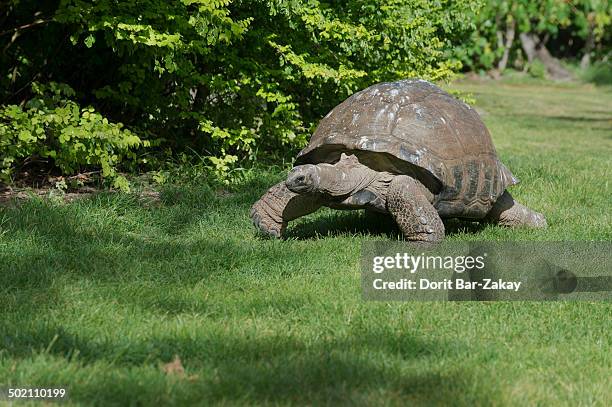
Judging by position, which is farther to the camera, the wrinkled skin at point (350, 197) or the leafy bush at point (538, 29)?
the leafy bush at point (538, 29)

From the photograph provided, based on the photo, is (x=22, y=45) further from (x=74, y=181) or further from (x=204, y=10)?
(x=204, y=10)

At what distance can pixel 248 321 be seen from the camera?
4.09 m

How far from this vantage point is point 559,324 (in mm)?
4180

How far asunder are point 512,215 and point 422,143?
1033mm

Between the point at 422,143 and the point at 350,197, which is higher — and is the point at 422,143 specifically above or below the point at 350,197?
above

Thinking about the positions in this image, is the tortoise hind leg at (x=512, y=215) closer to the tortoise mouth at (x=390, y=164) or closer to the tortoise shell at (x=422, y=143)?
the tortoise shell at (x=422, y=143)

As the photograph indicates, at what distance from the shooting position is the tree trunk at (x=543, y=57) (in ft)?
71.7

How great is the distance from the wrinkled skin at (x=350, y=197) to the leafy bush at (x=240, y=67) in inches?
70.5

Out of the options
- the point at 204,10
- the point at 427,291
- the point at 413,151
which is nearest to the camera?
the point at 427,291

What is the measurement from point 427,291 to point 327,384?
141 centimetres

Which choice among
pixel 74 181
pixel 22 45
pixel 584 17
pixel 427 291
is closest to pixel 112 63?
pixel 22 45

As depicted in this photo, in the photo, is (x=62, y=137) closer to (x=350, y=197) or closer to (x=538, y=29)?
(x=350, y=197)

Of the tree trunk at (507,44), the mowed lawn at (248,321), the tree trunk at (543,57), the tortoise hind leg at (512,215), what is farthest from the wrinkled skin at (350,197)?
the tree trunk at (543,57)

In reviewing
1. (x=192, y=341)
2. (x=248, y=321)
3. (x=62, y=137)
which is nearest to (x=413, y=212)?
(x=248, y=321)
